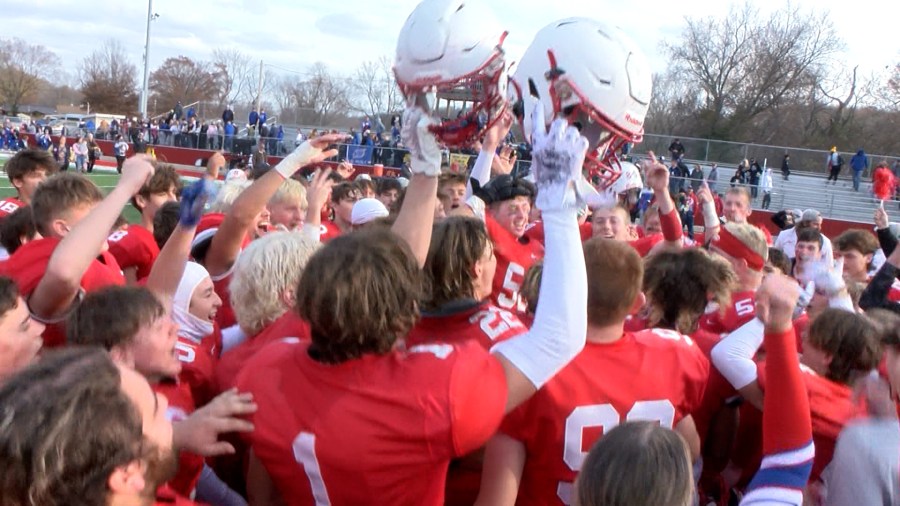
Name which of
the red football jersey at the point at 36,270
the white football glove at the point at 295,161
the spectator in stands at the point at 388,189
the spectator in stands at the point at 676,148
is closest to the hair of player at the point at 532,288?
the white football glove at the point at 295,161

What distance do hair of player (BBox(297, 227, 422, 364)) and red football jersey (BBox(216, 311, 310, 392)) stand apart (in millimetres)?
535

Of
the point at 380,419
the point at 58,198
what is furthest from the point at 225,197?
the point at 380,419

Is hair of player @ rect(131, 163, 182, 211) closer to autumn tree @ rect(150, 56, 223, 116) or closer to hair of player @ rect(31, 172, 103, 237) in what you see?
hair of player @ rect(31, 172, 103, 237)

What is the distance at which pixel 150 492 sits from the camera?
161 cm

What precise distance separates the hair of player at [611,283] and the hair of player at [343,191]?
4.27 m

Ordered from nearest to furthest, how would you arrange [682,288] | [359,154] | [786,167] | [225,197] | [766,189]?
[682,288]
[225,197]
[766,189]
[786,167]
[359,154]

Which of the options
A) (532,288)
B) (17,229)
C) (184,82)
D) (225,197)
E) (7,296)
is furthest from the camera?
(184,82)

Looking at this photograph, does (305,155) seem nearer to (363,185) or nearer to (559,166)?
(559,166)

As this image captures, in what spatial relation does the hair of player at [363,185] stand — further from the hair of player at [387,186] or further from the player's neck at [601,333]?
the player's neck at [601,333]

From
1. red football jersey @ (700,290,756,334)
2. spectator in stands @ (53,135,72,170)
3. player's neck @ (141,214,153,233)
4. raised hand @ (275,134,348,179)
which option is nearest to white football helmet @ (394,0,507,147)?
raised hand @ (275,134,348,179)

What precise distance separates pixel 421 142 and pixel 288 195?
7.57 ft

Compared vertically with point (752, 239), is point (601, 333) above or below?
below

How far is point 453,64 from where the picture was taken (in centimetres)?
256

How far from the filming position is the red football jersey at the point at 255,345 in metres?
2.52
